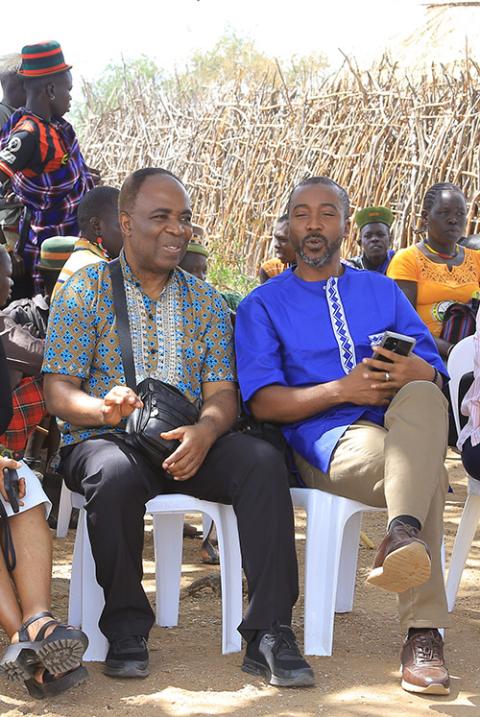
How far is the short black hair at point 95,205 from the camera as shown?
5.11 m

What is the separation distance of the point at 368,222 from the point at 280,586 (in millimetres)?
5230

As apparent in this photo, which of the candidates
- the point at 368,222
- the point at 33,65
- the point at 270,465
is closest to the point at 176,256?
the point at 270,465

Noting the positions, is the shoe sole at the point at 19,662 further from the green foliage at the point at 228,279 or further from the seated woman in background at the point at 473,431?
the green foliage at the point at 228,279

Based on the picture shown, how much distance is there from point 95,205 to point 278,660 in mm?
2731

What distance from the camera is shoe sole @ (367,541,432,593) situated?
3008mm

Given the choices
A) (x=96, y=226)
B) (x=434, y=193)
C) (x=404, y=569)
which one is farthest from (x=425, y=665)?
(x=434, y=193)

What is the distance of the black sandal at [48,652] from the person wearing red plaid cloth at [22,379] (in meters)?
1.59

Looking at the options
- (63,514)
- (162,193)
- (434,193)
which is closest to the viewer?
(162,193)

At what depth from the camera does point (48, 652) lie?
9.56ft

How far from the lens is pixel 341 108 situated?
1110cm

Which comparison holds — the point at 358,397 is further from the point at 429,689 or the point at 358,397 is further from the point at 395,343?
the point at 429,689

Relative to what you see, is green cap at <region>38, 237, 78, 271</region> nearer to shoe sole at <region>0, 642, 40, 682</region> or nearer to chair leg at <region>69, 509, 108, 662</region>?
chair leg at <region>69, 509, 108, 662</region>

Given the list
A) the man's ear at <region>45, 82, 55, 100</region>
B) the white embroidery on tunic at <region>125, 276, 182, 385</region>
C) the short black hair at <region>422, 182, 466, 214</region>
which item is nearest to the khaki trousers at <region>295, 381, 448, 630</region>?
the white embroidery on tunic at <region>125, 276, 182, 385</region>

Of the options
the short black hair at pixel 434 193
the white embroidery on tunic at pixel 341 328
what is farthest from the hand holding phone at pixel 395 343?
the short black hair at pixel 434 193
